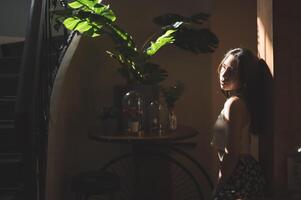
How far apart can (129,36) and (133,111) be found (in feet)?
1.62

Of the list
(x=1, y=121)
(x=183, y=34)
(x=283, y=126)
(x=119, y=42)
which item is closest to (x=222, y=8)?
(x=183, y=34)

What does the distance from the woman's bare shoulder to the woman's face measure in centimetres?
12

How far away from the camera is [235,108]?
197 centimetres

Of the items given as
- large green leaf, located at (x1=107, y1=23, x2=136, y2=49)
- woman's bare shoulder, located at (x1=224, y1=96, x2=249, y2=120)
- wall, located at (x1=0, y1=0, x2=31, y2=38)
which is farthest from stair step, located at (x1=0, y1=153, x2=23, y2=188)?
wall, located at (x1=0, y1=0, x2=31, y2=38)

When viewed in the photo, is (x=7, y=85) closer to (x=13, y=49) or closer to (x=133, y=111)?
(x=13, y=49)

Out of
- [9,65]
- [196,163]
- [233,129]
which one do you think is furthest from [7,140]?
[233,129]

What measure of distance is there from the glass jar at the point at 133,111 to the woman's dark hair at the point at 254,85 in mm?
776

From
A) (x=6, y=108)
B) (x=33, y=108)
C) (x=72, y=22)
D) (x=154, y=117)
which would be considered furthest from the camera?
(x=6, y=108)

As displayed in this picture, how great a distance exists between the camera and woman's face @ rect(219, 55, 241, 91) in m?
2.09

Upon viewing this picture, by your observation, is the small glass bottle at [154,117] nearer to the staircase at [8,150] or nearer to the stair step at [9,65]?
the staircase at [8,150]

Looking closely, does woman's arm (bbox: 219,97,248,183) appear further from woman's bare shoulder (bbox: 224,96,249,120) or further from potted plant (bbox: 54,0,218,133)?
potted plant (bbox: 54,0,218,133)

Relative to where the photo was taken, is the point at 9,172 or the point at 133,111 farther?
the point at 133,111

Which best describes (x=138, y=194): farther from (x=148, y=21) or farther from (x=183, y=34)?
(x=148, y=21)

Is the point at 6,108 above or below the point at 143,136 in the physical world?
above
